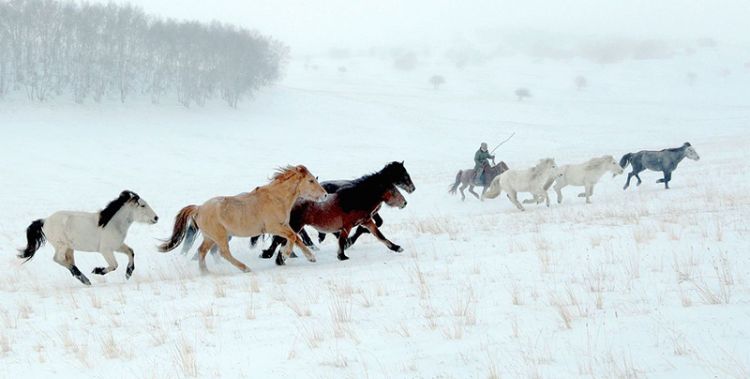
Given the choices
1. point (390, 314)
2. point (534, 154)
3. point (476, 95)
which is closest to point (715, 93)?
point (476, 95)

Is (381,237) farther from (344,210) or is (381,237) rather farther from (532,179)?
(532,179)

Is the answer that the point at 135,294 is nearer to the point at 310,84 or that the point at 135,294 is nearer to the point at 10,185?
the point at 10,185

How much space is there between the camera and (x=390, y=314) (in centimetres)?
506

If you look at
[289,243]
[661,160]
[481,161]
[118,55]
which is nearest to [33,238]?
[289,243]

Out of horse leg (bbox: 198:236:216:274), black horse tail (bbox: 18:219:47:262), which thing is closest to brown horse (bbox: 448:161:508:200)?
horse leg (bbox: 198:236:216:274)

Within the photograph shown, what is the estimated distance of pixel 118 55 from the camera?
57531mm

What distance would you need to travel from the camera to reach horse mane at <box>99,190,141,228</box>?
346 inches

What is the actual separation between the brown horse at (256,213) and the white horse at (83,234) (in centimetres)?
114

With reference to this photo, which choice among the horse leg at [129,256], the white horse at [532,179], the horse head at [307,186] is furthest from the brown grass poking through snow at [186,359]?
the white horse at [532,179]

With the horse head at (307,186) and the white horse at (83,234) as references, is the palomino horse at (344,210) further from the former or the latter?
the white horse at (83,234)

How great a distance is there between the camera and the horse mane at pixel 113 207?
878 centimetres

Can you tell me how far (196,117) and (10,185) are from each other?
2961 cm

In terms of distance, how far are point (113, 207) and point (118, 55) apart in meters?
54.8

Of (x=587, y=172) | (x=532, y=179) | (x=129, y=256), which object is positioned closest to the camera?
(x=129, y=256)
